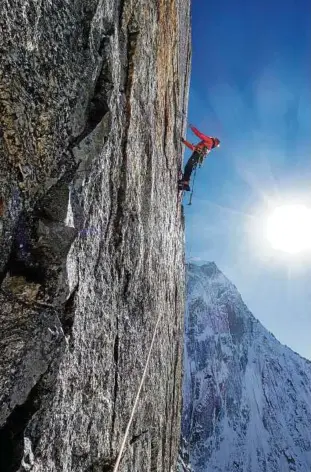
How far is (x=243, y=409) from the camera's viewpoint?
168 metres

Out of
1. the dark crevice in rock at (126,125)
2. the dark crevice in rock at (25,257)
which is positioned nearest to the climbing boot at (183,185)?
the dark crevice in rock at (126,125)

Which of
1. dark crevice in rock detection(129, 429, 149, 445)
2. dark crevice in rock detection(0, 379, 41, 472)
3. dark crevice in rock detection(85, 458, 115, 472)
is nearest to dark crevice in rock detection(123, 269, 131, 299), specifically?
dark crevice in rock detection(85, 458, 115, 472)

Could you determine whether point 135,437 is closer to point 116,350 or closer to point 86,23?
point 116,350

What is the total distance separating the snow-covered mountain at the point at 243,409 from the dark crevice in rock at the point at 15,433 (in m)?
148

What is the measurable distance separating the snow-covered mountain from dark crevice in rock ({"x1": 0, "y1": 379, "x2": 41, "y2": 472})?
485ft

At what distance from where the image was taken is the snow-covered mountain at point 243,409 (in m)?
150

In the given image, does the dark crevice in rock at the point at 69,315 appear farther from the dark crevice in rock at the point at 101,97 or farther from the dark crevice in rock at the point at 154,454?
the dark crevice in rock at the point at 154,454

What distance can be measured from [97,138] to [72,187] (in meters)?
0.64

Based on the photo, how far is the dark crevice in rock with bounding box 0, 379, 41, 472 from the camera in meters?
2.87

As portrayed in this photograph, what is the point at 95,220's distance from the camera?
14.8ft

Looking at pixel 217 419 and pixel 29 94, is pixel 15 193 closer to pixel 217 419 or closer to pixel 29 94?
pixel 29 94

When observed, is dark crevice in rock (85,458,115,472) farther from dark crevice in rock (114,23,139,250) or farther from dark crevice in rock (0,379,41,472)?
dark crevice in rock (114,23,139,250)

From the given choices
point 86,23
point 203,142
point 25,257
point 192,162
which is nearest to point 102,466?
point 25,257

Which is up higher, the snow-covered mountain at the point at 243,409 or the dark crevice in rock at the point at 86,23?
the snow-covered mountain at the point at 243,409
